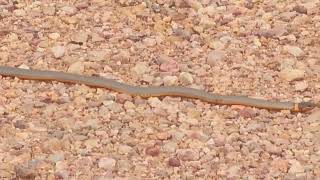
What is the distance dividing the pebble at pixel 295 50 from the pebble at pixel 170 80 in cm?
104

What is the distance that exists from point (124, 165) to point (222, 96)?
→ 1128mm

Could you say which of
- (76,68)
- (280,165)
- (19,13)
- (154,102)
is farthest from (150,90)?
(19,13)

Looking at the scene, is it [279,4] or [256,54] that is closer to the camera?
[256,54]

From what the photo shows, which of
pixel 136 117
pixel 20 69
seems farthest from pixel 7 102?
pixel 136 117

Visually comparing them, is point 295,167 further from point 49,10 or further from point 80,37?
point 49,10

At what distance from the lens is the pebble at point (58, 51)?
6.86 meters

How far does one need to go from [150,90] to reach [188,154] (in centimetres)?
88

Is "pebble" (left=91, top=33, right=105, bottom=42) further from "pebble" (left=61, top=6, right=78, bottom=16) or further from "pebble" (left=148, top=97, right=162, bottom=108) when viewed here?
"pebble" (left=148, top=97, right=162, bottom=108)

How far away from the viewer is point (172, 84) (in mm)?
6512

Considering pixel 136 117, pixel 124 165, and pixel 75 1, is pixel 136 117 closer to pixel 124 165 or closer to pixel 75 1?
pixel 124 165

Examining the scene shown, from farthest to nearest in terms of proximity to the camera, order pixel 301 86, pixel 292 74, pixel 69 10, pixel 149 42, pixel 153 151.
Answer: pixel 69 10 → pixel 149 42 → pixel 292 74 → pixel 301 86 → pixel 153 151

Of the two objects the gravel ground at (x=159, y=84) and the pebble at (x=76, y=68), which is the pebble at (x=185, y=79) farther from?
the pebble at (x=76, y=68)

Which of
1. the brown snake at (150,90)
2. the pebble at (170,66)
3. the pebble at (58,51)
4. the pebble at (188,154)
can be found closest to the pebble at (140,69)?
the pebble at (170,66)

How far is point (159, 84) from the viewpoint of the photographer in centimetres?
→ 652
